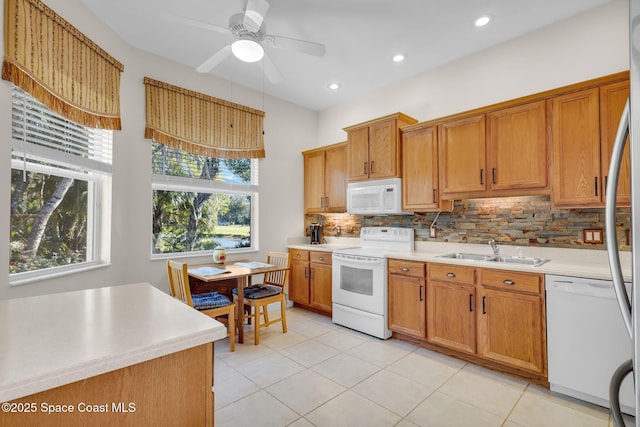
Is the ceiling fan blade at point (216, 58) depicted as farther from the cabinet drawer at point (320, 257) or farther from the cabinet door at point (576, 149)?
the cabinet door at point (576, 149)

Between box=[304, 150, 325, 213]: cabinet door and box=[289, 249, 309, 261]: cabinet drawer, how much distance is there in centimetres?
68

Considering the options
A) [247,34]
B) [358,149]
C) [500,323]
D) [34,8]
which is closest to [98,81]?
[34,8]

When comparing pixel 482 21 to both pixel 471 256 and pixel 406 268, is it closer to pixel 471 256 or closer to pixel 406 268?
pixel 471 256

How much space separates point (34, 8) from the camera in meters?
2.08

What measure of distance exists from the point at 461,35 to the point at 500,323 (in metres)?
2.65

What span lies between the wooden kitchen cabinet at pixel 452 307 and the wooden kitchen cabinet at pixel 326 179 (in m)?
1.69

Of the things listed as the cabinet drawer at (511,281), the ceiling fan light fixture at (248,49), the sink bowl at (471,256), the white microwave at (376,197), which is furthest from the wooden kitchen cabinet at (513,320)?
the ceiling fan light fixture at (248,49)

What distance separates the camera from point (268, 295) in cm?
331

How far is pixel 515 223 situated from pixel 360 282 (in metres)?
1.66

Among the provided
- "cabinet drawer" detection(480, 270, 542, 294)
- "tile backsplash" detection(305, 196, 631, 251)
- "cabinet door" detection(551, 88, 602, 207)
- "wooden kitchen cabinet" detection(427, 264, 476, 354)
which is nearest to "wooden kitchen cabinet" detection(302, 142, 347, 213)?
"tile backsplash" detection(305, 196, 631, 251)

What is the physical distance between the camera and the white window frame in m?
3.38

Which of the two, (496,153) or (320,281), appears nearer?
(496,153)

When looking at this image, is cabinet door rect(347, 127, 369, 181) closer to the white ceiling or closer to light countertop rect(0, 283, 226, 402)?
the white ceiling

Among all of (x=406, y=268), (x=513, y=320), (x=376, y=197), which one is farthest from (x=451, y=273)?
(x=376, y=197)
